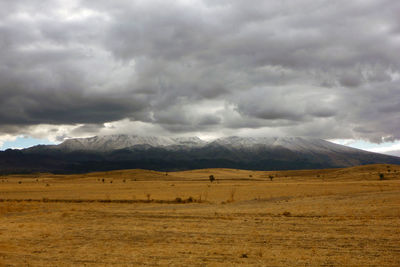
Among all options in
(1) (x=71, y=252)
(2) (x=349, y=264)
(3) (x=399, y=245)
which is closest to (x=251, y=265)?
(2) (x=349, y=264)


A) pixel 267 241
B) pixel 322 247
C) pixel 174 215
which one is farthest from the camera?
pixel 174 215

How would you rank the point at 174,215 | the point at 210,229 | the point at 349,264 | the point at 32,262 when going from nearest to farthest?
the point at 349,264 < the point at 32,262 < the point at 210,229 < the point at 174,215

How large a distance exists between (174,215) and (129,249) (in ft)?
30.6

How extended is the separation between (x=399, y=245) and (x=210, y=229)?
27.7 ft

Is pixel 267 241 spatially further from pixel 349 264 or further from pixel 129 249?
pixel 129 249

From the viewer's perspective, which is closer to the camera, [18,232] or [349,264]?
[349,264]

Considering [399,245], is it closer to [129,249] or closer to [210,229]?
[210,229]

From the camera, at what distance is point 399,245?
44.1ft

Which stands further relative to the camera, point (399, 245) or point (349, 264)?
point (399, 245)

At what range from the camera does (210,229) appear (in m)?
18.2

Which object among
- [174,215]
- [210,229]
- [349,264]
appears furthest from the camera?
[174,215]

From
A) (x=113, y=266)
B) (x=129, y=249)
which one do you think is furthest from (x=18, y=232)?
(x=113, y=266)

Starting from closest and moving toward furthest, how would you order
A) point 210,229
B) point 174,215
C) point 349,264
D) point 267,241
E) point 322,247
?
point 349,264 → point 322,247 → point 267,241 → point 210,229 → point 174,215

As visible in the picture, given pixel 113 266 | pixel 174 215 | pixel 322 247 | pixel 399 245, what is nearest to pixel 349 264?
pixel 322 247
